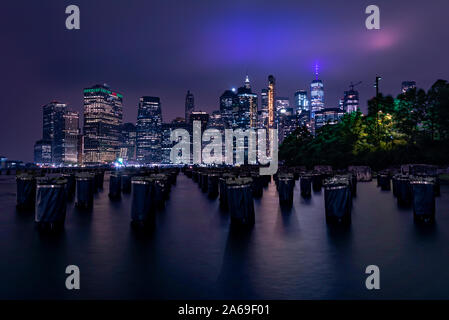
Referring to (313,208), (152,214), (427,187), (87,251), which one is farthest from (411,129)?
(87,251)

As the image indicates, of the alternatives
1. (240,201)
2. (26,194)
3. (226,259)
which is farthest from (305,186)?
(226,259)

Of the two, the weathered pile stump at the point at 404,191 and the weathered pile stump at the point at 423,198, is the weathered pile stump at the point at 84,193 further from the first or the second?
the weathered pile stump at the point at 404,191

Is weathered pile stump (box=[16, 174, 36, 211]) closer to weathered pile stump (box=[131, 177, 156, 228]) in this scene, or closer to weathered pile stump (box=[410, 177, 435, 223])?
weathered pile stump (box=[131, 177, 156, 228])

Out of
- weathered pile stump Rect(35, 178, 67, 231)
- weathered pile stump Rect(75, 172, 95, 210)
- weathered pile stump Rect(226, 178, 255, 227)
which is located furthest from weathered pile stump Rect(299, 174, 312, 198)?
weathered pile stump Rect(35, 178, 67, 231)

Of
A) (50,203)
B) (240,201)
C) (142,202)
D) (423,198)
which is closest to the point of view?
(50,203)

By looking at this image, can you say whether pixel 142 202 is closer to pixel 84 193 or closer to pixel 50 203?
pixel 50 203

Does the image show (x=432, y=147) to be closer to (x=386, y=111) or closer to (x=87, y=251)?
(x=386, y=111)
